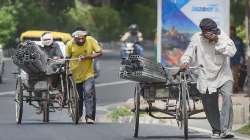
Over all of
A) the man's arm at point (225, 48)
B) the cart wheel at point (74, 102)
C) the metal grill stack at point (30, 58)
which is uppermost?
the man's arm at point (225, 48)

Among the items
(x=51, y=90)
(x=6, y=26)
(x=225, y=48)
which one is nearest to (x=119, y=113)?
(x=51, y=90)

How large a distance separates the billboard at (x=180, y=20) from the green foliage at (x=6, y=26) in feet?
80.4

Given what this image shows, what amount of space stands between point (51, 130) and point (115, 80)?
1863 cm

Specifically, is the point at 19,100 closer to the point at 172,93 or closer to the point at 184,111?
the point at 172,93

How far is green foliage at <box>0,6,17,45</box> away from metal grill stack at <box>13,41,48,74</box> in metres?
28.4

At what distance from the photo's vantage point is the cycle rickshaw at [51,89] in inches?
626

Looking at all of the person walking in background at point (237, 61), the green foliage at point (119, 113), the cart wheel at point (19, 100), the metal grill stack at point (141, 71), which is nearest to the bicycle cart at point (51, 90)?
the cart wheel at point (19, 100)

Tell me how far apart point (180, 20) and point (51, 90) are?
484 centimetres

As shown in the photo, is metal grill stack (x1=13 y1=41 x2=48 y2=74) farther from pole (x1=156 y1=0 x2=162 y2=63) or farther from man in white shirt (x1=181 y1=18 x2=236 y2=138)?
pole (x1=156 y1=0 x2=162 y2=63)

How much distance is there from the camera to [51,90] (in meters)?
16.2

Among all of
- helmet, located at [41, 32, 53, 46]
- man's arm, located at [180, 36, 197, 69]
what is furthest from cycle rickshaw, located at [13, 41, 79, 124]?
man's arm, located at [180, 36, 197, 69]

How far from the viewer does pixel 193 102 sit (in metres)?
14.1

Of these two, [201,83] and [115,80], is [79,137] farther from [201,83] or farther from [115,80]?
[115,80]

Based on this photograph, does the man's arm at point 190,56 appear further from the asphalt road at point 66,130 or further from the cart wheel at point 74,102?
the cart wheel at point 74,102
